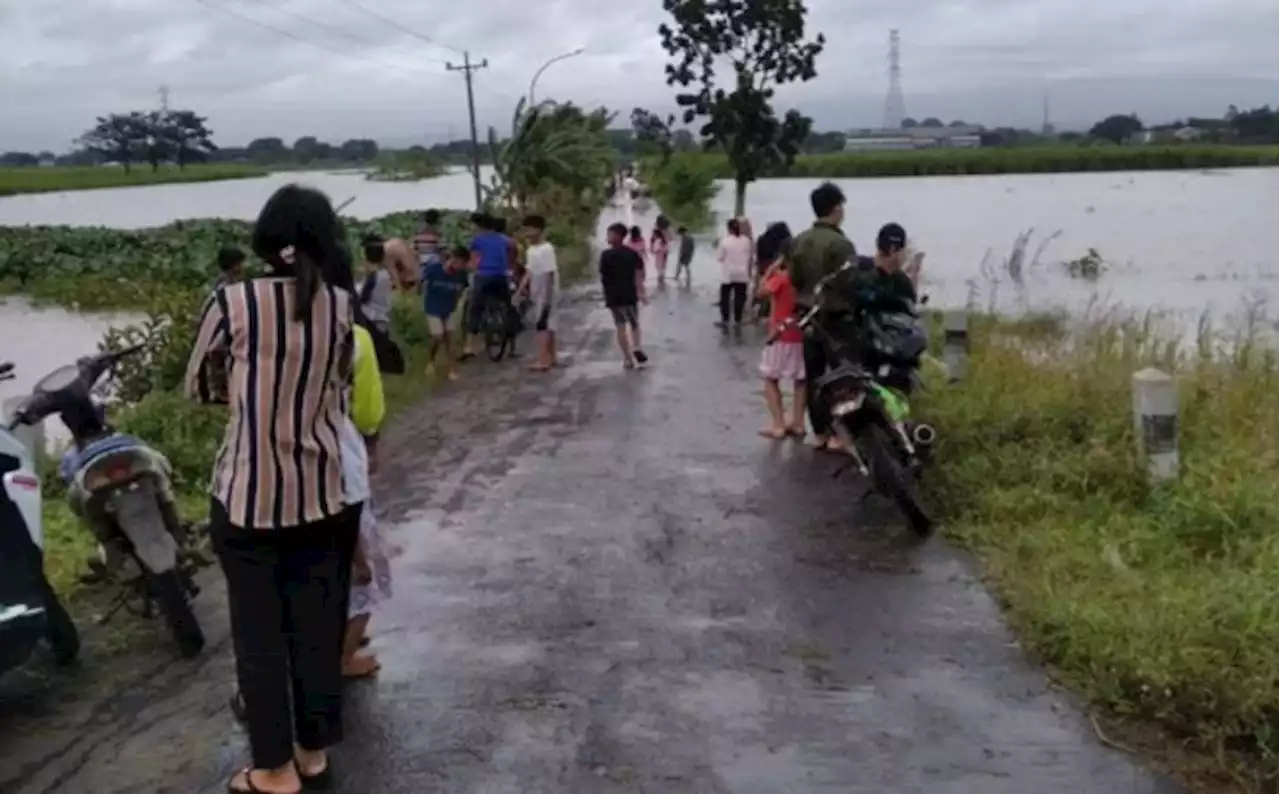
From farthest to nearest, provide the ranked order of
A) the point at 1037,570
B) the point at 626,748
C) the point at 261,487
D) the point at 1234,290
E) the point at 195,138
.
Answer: the point at 195,138
the point at 1234,290
the point at 1037,570
the point at 626,748
the point at 261,487

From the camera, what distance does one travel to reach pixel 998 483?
338 inches

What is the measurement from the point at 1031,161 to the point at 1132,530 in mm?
108296

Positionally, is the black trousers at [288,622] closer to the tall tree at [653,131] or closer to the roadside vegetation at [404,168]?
the tall tree at [653,131]

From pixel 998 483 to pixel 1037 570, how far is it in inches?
63.6

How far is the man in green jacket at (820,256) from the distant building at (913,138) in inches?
4958

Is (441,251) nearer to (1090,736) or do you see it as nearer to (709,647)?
(709,647)

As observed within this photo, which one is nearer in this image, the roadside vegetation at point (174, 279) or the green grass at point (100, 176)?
the roadside vegetation at point (174, 279)

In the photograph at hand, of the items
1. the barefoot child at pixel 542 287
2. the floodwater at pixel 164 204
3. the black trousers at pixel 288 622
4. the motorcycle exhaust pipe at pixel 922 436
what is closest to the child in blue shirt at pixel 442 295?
the barefoot child at pixel 542 287

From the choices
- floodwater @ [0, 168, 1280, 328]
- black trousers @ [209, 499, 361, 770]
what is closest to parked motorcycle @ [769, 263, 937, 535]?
floodwater @ [0, 168, 1280, 328]

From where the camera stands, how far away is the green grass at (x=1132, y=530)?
520cm

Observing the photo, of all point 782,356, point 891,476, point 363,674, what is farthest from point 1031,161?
point 363,674

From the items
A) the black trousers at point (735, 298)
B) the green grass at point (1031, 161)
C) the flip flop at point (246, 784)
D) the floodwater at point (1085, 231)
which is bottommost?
the floodwater at point (1085, 231)

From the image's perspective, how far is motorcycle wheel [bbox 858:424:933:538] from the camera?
823 cm

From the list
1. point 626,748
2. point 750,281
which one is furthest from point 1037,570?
point 750,281
